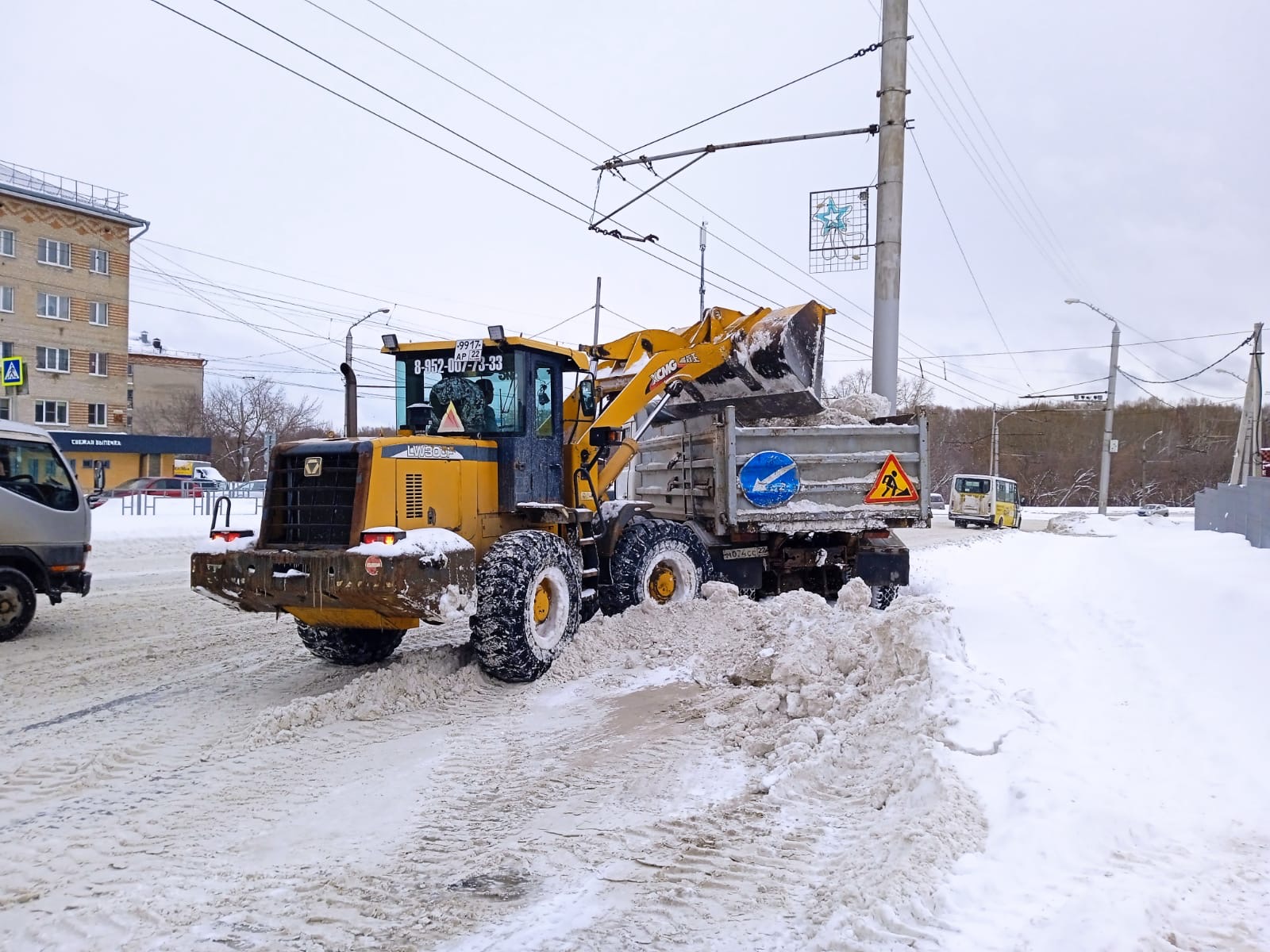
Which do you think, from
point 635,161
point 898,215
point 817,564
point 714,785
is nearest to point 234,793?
point 714,785

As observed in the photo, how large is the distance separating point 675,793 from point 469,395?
4.08 meters

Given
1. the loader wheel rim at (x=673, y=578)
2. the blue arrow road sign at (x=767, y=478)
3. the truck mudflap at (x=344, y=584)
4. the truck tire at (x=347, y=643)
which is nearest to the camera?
the truck mudflap at (x=344, y=584)

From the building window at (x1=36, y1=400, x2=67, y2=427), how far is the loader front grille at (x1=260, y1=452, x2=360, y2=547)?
45.4 meters

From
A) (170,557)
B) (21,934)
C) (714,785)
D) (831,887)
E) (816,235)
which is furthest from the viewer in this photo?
(170,557)

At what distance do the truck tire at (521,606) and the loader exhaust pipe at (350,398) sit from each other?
1.44 m

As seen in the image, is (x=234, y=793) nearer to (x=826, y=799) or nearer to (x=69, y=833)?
(x=69, y=833)

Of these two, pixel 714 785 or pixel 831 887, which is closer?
pixel 831 887

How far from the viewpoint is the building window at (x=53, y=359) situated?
145ft

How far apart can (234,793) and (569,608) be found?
3.05 meters

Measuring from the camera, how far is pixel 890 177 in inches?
487

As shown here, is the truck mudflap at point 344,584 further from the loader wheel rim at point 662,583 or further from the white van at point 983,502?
the white van at point 983,502

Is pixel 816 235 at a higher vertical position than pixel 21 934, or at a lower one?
higher

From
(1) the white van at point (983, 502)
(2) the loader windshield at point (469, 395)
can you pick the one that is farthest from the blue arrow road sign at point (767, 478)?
(1) the white van at point (983, 502)

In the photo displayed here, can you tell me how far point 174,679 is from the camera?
730 cm
